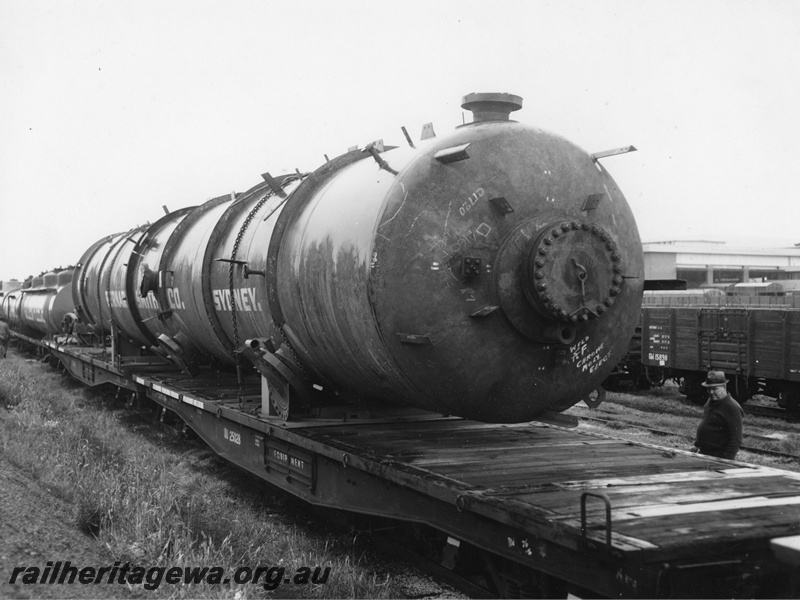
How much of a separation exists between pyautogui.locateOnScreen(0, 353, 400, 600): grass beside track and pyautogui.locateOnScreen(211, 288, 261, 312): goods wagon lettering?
2.09 metres

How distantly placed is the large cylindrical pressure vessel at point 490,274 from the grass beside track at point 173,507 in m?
1.71

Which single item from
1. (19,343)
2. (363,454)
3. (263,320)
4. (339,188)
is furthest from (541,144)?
(19,343)

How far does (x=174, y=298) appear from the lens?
37.3 ft

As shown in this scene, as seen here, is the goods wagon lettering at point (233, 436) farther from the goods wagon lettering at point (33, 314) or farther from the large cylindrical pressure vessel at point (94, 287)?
the goods wagon lettering at point (33, 314)

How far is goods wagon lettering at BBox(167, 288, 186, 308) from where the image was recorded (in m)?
11.1

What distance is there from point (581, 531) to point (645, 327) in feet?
50.3

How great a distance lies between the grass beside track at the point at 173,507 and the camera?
20.1 ft

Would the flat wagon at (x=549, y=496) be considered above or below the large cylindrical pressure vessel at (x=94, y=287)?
below

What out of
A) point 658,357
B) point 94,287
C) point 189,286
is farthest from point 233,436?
point 658,357

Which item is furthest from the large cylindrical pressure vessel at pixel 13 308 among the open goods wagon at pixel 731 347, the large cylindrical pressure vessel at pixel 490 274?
the large cylindrical pressure vessel at pixel 490 274

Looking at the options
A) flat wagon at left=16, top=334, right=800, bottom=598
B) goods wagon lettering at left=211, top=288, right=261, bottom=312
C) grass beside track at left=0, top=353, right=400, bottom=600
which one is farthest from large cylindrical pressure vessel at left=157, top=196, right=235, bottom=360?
flat wagon at left=16, top=334, right=800, bottom=598

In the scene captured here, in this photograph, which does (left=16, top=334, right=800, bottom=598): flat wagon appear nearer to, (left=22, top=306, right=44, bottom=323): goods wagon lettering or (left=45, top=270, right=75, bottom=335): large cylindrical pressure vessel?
(left=45, top=270, right=75, bottom=335): large cylindrical pressure vessel

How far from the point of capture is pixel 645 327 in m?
18.6

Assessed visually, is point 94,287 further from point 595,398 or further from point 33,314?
point 595,398
